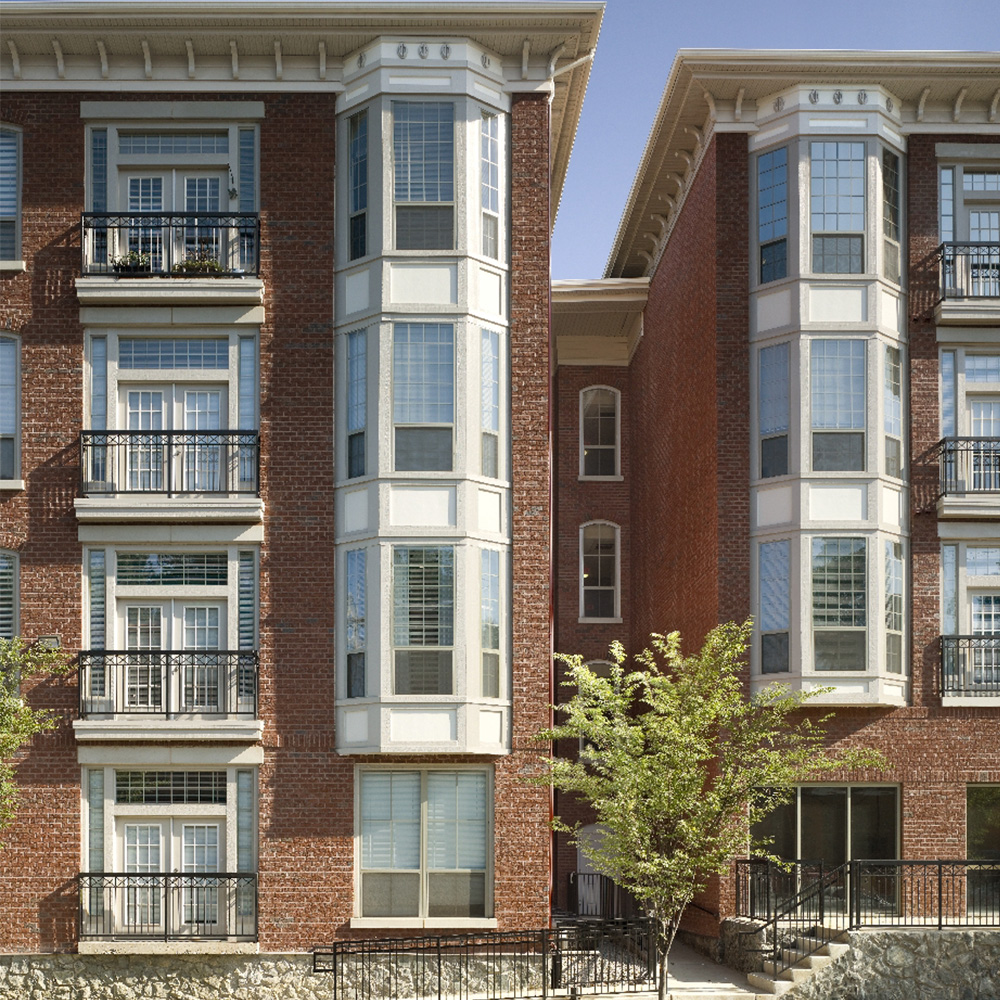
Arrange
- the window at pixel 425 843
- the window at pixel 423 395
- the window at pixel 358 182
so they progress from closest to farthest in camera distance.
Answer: the window at pixel 425 843, the window at pixel 423 395, the window at pixel 358 182

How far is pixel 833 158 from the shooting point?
83.7 ft

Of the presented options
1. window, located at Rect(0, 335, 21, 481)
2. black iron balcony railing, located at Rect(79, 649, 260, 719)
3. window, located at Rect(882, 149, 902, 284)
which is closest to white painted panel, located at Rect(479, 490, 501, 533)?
black iron balcony railing, located at Rect(79, 649, 260, 719)

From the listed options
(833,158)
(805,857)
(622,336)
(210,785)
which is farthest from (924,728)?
(622,336)

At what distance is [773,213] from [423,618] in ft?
31.4

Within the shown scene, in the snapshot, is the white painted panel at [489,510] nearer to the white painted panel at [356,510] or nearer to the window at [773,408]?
the white painted panel at [356,510]

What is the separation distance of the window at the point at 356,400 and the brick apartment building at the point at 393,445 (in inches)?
3.1

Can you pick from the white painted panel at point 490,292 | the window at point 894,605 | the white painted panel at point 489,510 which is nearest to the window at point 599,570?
the window at point 894,605

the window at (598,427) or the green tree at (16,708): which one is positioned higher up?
the window at (598,427)

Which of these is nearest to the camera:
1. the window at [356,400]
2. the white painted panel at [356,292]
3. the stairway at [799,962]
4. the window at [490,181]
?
the stairway at [799,962]

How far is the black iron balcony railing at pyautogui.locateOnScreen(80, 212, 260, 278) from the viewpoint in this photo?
79.4 ft

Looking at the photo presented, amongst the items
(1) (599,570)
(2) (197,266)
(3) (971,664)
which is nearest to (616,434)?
(1) (599,570)

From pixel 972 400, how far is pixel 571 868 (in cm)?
1515

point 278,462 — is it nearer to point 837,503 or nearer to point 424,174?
point 424,174

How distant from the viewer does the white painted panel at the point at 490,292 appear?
24.2 meters
